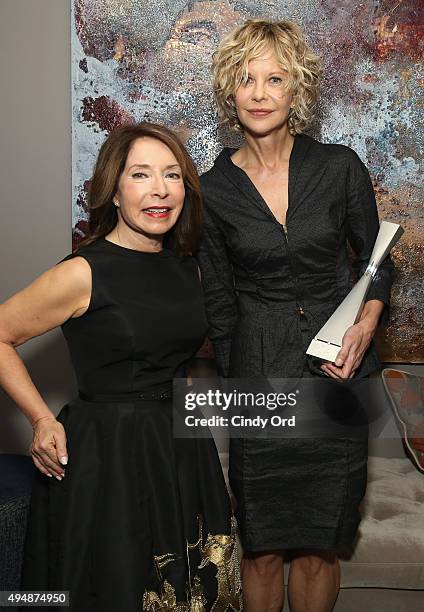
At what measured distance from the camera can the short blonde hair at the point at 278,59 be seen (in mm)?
1977

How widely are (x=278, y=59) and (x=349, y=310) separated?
651 millimetres

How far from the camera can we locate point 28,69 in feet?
9.64

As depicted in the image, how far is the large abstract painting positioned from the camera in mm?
2797

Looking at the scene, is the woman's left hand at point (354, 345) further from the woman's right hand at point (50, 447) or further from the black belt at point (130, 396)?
the woman's right hand at point (50, 447)

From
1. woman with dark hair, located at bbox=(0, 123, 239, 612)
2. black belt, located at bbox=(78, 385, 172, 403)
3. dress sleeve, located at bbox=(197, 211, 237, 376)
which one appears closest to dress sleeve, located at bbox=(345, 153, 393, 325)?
dress sleeve, located at bbox=(197, 211, 237, 376)

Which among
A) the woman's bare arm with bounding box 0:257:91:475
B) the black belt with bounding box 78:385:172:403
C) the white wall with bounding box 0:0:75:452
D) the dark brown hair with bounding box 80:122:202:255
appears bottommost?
the black belt with bounding box 78:385:172:403

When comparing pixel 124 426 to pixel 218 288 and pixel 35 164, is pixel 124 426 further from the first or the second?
pixel 35 164

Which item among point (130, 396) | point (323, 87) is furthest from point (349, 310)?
point (323, 87)

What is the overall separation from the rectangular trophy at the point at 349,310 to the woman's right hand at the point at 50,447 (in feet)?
2.16

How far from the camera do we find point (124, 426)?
1770 mm

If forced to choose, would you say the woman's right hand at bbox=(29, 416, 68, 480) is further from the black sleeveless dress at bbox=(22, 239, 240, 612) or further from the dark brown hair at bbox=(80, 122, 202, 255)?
the dark brown hair at bbox=(80, 122, 202, 255)

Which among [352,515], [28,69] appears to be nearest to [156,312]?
[352,515]

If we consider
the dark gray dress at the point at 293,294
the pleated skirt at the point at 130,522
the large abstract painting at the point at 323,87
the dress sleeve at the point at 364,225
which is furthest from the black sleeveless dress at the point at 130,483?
the large abstract painting at the point at 323,87

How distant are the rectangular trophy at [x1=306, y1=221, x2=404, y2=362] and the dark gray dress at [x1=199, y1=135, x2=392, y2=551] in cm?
5
